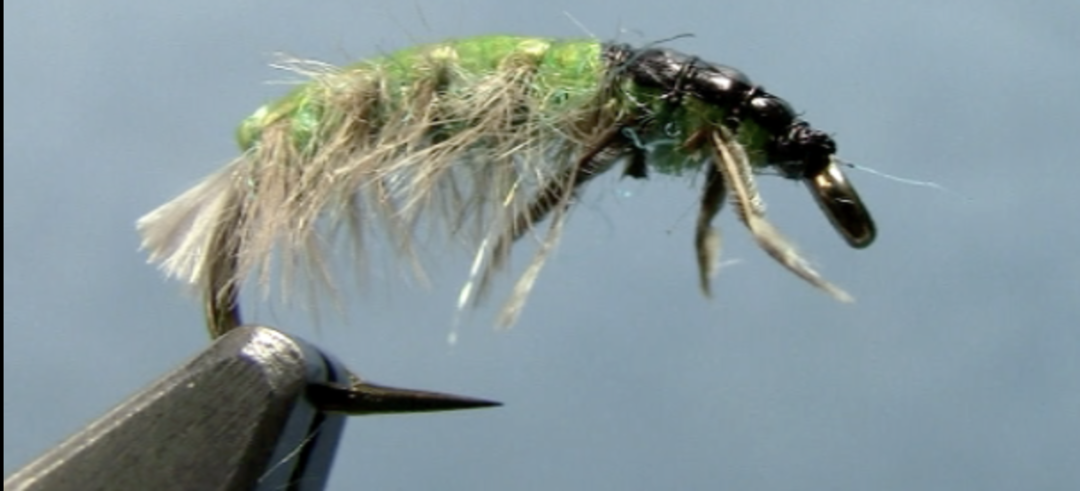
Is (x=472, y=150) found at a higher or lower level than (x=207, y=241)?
higher

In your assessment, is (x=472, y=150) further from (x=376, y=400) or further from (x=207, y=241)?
(x=376, y=400)

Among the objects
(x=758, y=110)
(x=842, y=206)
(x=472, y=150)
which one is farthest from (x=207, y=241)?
(x=842, y=206)

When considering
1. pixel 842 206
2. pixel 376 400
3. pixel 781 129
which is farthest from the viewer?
pixel 781 129

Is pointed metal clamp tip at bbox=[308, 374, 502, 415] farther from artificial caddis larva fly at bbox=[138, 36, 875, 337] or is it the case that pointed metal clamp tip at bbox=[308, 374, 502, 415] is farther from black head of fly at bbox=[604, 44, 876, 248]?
black head of fly at bbox=[604, 44, 876, 248]

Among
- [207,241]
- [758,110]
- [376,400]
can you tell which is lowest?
[207,241]

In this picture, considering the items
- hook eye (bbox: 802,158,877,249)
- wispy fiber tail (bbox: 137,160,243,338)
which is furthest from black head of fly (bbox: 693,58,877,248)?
wispy fiber tail (bbox: 137,160,243,338)

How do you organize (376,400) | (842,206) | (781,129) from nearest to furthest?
(376,400), (842,206), (781,129)

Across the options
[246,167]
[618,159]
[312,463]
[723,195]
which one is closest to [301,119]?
[246,167]
